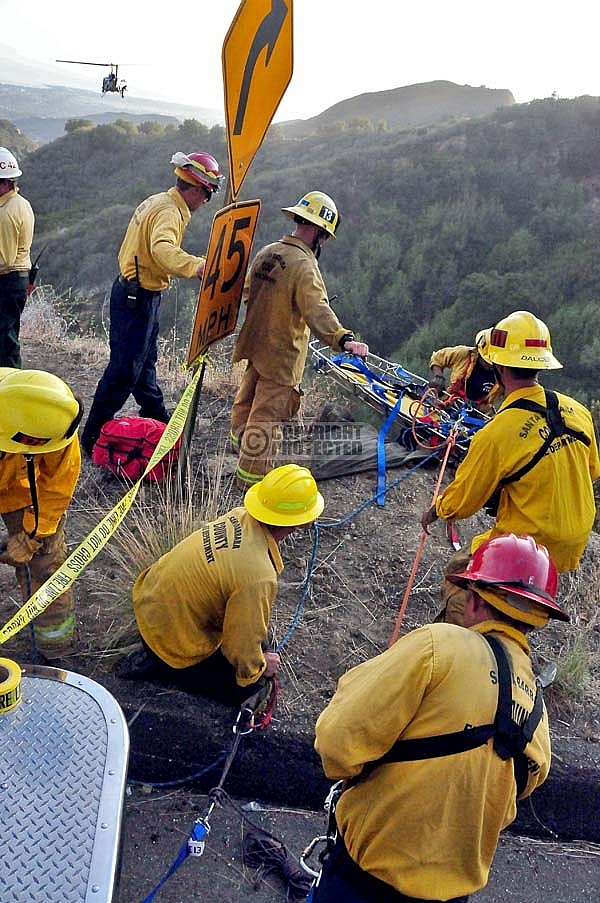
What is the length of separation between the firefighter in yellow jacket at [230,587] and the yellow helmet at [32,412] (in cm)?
71

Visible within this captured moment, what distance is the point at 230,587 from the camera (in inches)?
112

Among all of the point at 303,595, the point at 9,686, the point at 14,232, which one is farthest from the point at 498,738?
the point at 14,232

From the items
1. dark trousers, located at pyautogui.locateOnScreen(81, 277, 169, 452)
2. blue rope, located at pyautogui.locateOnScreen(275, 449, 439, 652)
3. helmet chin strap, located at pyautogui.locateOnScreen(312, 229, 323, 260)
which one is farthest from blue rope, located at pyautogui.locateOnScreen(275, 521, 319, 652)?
helmet chin strap, located at pyautogui.locateOnScreen(312, 229, 323, 260)

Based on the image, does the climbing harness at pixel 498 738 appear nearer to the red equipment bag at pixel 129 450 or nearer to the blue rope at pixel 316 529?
the blue rope at pixel 316 529

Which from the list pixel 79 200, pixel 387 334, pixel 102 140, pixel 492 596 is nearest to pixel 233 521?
pixel 492 596

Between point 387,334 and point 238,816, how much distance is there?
15656 millimetres

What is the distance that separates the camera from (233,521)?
297cm

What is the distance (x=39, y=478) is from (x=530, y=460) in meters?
2.18

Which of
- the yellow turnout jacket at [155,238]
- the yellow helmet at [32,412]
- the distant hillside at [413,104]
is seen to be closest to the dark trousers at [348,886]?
the yellow helmet at [32,412]

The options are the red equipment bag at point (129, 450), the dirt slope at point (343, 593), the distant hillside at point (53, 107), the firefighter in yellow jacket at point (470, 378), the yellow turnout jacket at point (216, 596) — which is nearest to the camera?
the yellow turnout jacket at point (216, 596)

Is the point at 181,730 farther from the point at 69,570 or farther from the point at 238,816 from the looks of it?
the point at 69,570

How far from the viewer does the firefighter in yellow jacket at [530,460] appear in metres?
3.25

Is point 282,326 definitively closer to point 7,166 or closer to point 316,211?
point 316,211

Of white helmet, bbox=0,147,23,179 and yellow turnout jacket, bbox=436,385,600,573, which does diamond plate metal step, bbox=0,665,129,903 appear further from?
white helmet, bbox=0,147,23,179
